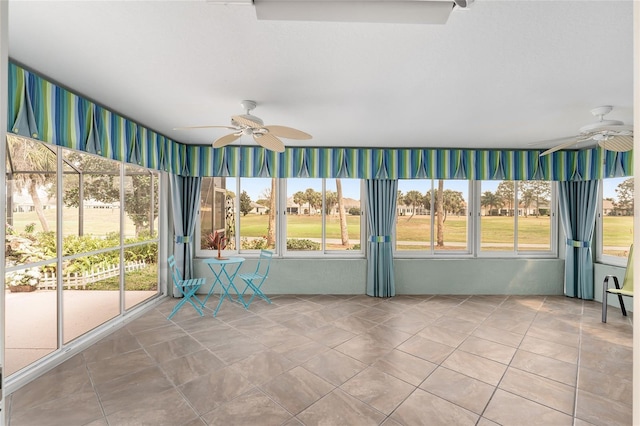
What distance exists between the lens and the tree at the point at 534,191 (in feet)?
17.5

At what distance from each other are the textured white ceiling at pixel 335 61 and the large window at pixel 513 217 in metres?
1.87

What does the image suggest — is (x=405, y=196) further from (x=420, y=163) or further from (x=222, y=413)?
(x=222, y=413)

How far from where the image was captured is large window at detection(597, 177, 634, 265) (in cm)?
460

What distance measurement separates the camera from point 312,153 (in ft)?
16.5

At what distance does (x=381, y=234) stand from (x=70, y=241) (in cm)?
482

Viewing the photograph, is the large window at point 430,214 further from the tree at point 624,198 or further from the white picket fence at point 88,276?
the white picket fence at point 88,276

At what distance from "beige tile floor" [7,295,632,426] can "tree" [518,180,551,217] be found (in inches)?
80.5

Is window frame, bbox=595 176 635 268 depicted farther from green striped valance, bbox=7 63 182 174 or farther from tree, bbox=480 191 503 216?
green striped valance, bbox=7 63 182 174

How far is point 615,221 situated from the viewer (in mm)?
4730

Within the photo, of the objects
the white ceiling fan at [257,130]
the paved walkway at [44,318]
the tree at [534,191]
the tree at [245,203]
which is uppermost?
the white ceiling fan at [257,130]

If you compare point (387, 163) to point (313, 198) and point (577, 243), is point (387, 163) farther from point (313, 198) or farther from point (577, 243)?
point (577, 243)

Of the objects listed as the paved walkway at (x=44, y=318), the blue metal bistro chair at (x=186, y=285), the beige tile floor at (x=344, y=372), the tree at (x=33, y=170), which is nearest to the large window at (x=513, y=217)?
the beige tile floor at (x=344, y=372)

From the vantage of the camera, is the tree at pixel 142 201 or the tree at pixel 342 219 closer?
the tree at pixel 142 201

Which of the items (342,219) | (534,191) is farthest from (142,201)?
(534,191)
